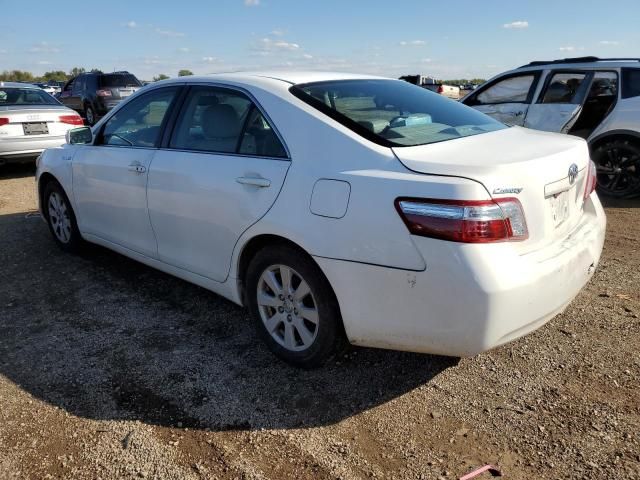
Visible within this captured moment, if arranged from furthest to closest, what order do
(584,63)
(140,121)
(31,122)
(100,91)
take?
1. (100,91)
2. (31,122)
3. (584,63)
4. (140,121)

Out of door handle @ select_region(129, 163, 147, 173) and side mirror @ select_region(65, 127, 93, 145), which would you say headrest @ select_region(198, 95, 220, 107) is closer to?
door handle @ select_region(129, 163, 147, 173)

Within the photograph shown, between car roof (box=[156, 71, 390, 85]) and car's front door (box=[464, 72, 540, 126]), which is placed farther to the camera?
car's front door (box=[464, 72, 540, 126])

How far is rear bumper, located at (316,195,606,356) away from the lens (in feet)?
7.73

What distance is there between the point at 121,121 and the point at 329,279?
8.35 feet

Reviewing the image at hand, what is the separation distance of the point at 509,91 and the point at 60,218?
5899 millimetres

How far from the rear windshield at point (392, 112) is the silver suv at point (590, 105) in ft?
13.0

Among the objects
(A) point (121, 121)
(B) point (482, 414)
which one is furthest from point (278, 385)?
(A) point (121, 121)

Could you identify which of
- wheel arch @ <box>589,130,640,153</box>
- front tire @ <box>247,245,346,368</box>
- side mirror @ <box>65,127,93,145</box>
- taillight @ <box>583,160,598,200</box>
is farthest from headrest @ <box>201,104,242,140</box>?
wheel arch @ <box>589,130,640,153</box>

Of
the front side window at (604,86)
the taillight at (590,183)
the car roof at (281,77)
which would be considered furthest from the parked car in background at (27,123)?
the taillight at (590,183)

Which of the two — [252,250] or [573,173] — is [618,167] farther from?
[252,250]

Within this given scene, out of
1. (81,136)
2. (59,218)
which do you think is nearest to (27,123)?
(59,218)

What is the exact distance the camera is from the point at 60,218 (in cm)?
525

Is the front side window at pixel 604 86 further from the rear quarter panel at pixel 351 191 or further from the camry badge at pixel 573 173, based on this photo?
the rear quarter panel at pixel 351 191

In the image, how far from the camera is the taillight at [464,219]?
2.35m
